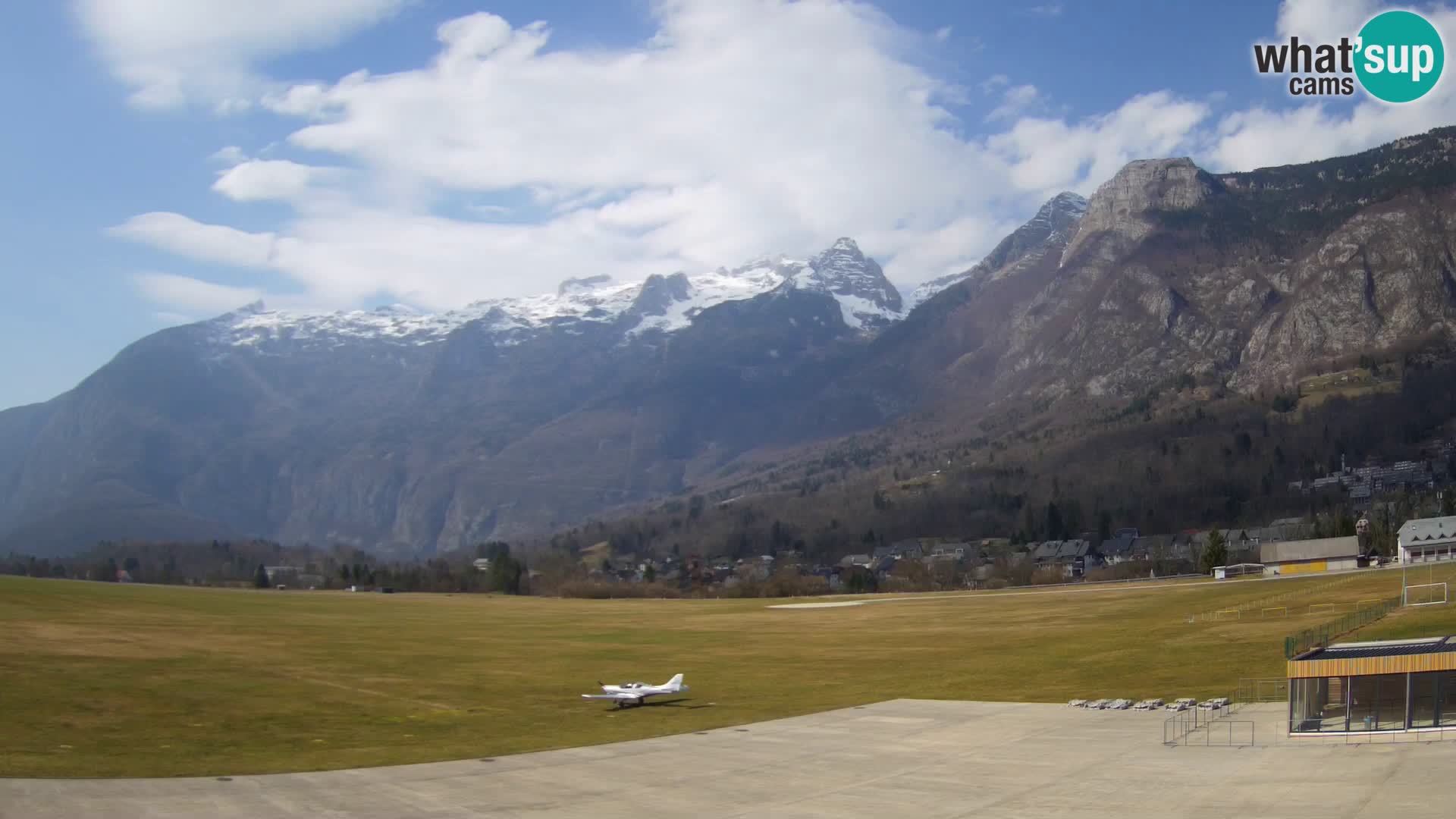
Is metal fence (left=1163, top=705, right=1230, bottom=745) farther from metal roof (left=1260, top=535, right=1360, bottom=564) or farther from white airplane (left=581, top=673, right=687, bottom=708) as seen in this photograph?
metal roof (left=1260, top=535, right=1360, bottom=564)

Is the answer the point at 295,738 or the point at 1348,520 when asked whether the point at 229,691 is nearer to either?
the point at 295,738

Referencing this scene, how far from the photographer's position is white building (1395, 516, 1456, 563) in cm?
11569

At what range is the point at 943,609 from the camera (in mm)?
121500

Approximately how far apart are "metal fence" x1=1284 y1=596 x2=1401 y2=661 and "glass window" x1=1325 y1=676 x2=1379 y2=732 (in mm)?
10556

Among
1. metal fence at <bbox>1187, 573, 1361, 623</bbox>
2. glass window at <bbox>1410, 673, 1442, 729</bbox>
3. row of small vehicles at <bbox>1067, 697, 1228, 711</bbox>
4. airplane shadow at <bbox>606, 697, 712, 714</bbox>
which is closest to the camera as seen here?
glass window at <bbox>1410, 673, 1442, 729</bbox>

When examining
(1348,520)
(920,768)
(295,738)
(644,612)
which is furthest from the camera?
(1348,520)

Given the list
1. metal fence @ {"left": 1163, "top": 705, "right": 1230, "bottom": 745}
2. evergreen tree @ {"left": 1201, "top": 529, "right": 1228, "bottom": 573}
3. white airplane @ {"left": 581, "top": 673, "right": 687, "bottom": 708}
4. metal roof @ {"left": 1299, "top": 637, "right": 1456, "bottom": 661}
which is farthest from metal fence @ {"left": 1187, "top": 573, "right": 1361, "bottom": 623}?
evergreen tree @ {"left": 1201, "top": 529, "right": 1228, "bottom": 573}

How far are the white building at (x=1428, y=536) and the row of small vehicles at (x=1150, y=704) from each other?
7414 cm

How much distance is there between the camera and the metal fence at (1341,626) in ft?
192

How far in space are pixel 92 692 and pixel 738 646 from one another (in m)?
51.7

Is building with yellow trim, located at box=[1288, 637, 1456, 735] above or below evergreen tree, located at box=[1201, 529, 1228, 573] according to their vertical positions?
below

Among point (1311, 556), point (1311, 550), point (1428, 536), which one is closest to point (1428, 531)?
point (1428, 536)

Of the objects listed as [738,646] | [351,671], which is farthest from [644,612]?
[351,671]

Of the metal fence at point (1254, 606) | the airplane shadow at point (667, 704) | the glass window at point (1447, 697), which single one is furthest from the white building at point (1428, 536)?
the airplane shadow at point (667, 704)
